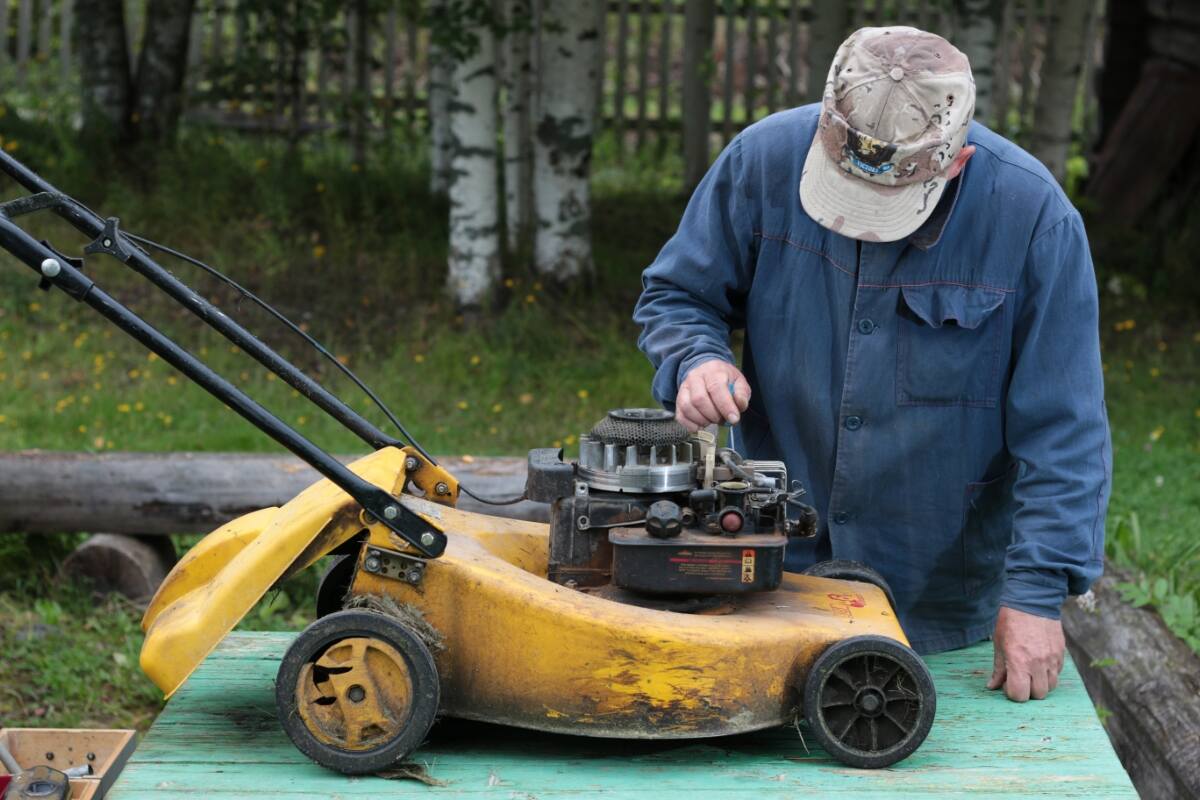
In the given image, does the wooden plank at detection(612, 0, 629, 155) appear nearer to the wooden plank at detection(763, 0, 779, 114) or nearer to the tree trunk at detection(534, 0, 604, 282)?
the wooden plank at detection(763, 0, 779, 114)

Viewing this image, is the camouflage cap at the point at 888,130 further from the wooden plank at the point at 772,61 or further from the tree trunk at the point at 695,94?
the tree trunk at the point at 695,94

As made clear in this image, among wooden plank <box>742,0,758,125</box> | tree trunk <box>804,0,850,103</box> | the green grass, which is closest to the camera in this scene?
the green grass

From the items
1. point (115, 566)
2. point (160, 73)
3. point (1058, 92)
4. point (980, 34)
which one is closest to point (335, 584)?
point (115, 566)

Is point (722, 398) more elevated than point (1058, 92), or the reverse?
point (722, 398)

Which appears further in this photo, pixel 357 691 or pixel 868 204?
pixel 868 204

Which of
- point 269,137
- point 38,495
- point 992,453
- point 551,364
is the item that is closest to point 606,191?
point 269,137

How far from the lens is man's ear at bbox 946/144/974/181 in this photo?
9.09 ft

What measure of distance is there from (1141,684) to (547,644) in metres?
2.32

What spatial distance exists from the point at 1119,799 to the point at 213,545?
169 cm

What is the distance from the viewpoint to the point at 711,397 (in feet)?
9.20

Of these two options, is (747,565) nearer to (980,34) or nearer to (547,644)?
(547,644)

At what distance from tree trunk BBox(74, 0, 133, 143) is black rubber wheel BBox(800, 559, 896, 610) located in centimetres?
842

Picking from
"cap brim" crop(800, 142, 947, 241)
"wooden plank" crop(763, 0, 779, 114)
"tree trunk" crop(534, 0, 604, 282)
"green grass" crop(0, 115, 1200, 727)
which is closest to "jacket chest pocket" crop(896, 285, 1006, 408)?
"cap brim" crop(800, 142, 947, 241)

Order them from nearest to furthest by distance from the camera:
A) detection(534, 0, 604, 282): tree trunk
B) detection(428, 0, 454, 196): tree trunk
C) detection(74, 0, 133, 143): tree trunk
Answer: detection(534, 0, 604, 282): tree trunk → detection(428, 0, 454, 196): tree trunk → detection(74, 0, 133, 143): tree trunk
